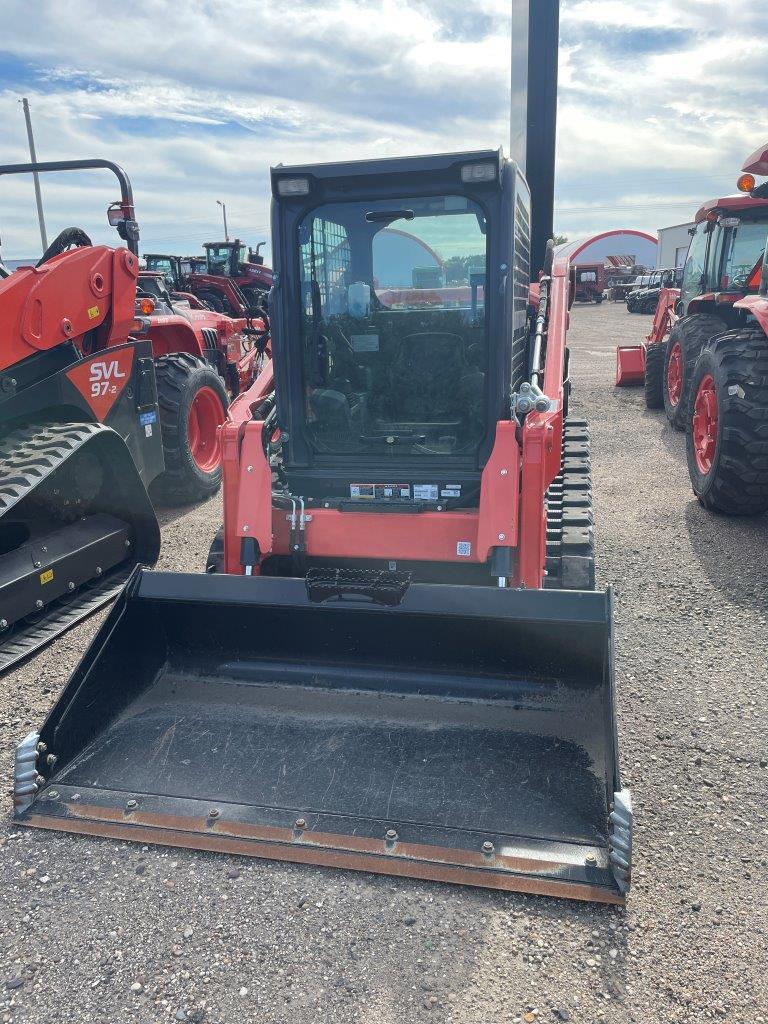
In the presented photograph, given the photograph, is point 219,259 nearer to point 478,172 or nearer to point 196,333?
point 196,333

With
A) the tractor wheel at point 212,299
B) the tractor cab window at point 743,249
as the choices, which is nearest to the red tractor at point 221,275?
→ the tractor wheel at point 212,299

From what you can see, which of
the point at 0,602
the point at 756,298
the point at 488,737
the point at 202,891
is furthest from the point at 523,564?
the point at 756,298

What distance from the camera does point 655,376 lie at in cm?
1023

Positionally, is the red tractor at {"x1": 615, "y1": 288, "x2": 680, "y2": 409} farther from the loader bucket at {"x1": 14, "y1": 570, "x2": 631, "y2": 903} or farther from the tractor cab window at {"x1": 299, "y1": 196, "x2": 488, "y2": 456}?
the loader bucket at {"x1": 14, "y1": 570, "x2": 631, "y2": 903}

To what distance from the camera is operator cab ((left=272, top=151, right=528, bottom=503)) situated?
3.47 m

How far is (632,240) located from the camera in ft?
168

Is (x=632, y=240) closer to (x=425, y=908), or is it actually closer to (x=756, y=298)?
(x=756, y=298)

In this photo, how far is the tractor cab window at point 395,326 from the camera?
3547 millimetres

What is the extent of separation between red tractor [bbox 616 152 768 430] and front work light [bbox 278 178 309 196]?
15.9ft

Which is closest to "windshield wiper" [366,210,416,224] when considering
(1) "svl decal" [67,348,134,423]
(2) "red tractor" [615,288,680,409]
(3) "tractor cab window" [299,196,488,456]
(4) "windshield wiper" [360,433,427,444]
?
(3) "tractor cab window" [299,196,488,456]

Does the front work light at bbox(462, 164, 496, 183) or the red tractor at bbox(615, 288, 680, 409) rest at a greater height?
the front work light at bbox(462, 164, 496, 183)

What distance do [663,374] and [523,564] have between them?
7496 millimetres

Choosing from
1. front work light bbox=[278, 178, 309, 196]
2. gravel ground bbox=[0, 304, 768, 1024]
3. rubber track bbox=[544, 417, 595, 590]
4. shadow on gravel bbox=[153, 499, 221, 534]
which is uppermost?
front work light bbox=[278, 178, 309, 196]

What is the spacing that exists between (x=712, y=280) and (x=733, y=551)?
4.41m
